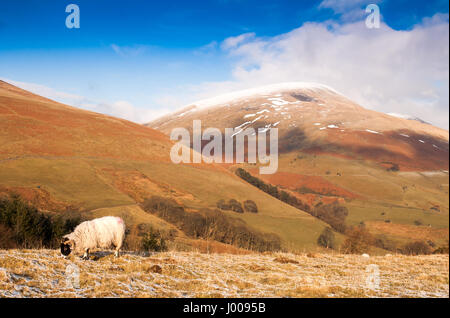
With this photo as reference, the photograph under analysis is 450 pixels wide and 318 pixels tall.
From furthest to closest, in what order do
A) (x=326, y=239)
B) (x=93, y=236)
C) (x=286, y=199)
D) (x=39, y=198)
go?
(x=286, y=199), (x=326, y=239), (x=39, y=198), (x=93, y=236)

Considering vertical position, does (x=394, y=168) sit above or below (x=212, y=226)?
above

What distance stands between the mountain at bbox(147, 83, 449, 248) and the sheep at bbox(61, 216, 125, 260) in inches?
1807

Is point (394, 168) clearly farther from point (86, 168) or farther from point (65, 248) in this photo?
point (65, 248)

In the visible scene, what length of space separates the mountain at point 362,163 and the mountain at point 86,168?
33.8 meters

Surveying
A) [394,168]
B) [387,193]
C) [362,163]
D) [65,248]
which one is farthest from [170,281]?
[394,168]

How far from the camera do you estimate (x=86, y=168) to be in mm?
14258

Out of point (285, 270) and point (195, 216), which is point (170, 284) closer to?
point (285, 270)

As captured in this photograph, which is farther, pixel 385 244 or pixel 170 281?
pixel 385 244

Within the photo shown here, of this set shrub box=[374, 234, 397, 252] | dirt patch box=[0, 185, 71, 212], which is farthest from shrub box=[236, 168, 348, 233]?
dirt patch box=[0, 185, 71, 212]

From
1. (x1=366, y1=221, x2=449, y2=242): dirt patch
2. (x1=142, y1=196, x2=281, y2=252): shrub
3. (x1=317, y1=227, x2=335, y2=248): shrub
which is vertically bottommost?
(x1=366, y1=221, x2=449, y2=242): dirt patch

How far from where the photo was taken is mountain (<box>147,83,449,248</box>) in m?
59.5

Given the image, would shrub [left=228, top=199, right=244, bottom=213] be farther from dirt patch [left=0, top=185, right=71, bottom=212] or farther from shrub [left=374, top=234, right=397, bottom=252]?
shrub [left=374, top=234, right=397, bottom=252]

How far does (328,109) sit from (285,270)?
13567 cm

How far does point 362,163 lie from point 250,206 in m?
77.0
